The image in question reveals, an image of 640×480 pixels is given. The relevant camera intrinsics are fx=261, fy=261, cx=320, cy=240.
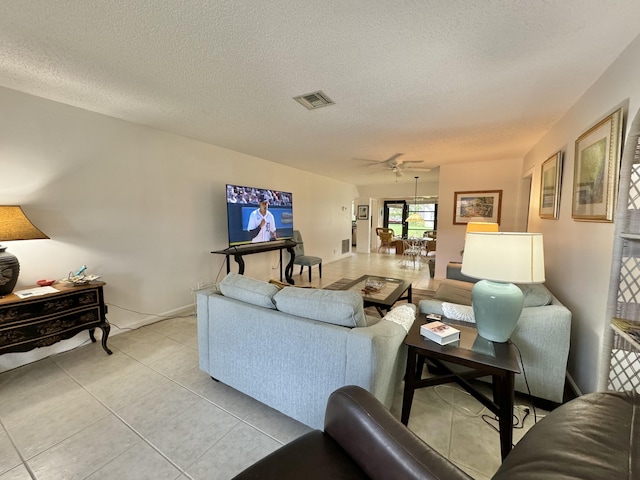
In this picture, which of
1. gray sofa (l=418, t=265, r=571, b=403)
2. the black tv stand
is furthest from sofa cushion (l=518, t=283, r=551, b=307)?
the black tv stand

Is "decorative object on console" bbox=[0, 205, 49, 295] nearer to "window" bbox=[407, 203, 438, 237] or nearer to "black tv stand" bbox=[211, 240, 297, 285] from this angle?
"black tv stand" bbox=[211, 240, 297, 285]

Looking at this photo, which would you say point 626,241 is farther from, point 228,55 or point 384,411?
point 228,55

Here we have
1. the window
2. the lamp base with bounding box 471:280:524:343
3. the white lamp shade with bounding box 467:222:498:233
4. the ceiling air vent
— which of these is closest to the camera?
the lamp base with bounding box 471:280:524:343

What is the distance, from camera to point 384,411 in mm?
952

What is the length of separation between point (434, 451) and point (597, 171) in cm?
219

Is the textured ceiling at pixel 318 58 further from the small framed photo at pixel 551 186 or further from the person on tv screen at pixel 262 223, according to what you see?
the person on tv screen at pixel 262 223

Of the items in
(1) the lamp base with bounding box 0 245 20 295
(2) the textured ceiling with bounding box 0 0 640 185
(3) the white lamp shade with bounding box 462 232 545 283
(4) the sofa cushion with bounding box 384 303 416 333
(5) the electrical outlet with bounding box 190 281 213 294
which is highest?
(2) the textured ceiling with bounding box 0 0 640 185

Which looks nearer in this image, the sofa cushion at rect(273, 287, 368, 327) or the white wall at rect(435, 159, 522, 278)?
the sofa cushion at rect(273, 287, 368, 327)

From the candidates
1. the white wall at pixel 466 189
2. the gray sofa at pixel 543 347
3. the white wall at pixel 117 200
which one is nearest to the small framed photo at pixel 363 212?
the white wall at pixel 466 189

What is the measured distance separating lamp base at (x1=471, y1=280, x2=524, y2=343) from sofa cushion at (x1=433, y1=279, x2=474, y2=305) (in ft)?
3.23

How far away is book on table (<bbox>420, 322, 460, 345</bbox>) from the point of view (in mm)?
1489

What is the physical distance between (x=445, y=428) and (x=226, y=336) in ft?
5.04

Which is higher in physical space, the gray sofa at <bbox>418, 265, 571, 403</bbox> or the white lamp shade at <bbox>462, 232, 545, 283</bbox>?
the white lamp shade at <bbox>462, 232, 545, 283</bbox>

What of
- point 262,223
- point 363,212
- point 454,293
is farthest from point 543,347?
point 363,212
